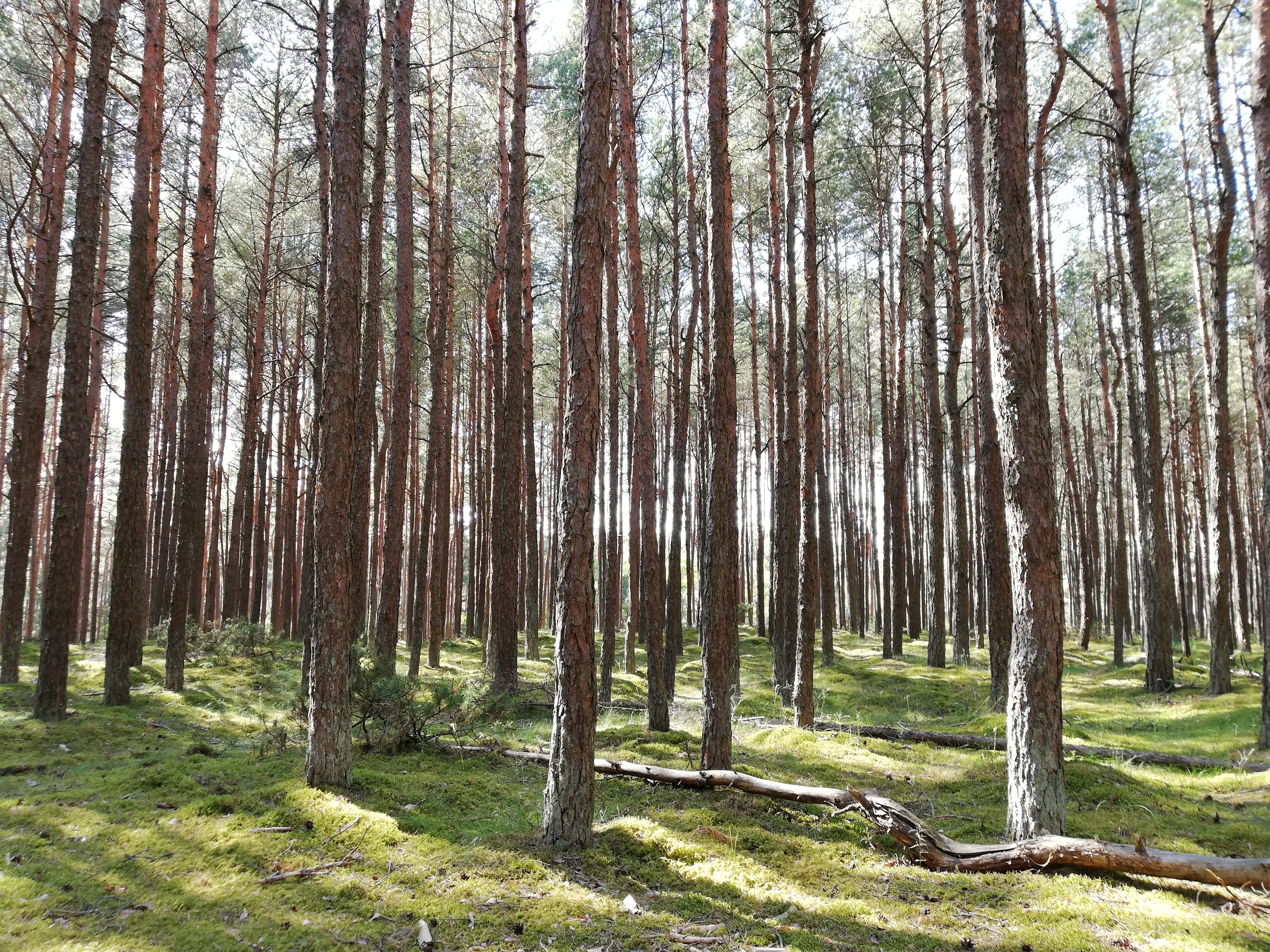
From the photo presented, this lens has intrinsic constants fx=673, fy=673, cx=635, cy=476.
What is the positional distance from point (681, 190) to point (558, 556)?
15.3 metres

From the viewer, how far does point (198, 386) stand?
11.1 meters

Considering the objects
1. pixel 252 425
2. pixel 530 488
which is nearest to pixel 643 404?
pixel 530 488

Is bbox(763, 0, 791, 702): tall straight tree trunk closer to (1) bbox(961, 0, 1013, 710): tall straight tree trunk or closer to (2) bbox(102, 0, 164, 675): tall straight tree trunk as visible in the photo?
(1) bbox(961, 0, 1013, 710): tall straight tree trunk

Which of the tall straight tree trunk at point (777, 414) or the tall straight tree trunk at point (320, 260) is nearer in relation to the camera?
Answer: the tall straight tree trunk at point (320, 260)

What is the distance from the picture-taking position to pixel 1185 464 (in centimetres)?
3475

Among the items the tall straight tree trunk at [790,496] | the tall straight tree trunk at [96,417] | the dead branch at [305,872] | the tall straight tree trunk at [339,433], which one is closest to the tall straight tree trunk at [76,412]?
the tall straight tree trunk at [96,417]

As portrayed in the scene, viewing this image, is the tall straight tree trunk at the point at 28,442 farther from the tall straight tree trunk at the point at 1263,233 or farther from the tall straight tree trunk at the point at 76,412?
the tall straight tree trunk at the point at 1263,233

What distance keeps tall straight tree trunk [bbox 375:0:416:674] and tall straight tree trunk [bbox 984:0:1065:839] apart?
28.1 feet

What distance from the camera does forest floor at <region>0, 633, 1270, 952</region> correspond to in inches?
139

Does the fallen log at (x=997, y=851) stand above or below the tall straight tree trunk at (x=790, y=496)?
below

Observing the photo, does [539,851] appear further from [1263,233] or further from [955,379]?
[955,379]

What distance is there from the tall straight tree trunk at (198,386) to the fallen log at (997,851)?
8.62 m

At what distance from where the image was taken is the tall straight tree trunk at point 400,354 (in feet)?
34.9

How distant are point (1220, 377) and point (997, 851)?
1204 cm
